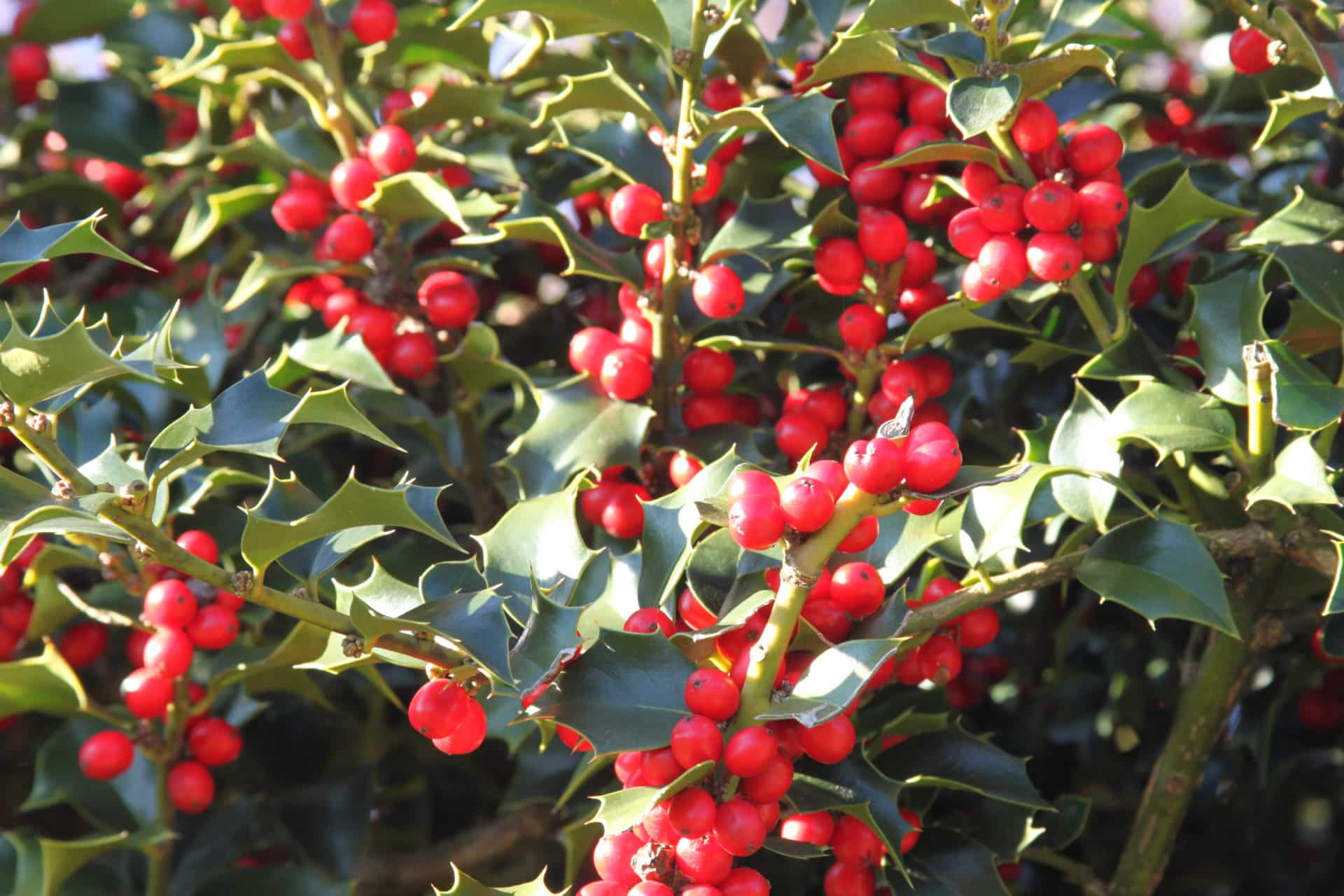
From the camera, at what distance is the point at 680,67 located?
1250 millimetres

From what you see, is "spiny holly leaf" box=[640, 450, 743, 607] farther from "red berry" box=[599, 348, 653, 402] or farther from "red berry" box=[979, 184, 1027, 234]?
"red berry" box=[979, 184, 1027, 234]

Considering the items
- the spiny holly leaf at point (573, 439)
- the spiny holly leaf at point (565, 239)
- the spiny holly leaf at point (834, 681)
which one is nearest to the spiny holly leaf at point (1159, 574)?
the spiny holly leaf at point (834, 681)

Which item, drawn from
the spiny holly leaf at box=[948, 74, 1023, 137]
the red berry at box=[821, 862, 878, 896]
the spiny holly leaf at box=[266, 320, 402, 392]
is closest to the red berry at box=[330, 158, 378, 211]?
the spiny holly leaf at box=[266, 320, 402, 392]


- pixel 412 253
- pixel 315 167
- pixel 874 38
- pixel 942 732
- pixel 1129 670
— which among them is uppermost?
pixel 874 38

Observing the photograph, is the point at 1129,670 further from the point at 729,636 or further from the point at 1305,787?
the point at 729,636

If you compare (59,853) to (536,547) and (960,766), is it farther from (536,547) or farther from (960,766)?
(960,766)

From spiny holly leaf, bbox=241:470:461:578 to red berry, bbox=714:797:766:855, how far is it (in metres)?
0.30

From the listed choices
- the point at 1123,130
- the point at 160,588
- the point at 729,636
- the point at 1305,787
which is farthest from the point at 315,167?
the point at 1305,787

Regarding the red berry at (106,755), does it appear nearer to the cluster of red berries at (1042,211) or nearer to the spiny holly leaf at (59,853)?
the spiny holly leaf at (59,853)

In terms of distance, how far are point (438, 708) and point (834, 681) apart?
1.02 feet

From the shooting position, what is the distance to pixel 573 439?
4.35 ft

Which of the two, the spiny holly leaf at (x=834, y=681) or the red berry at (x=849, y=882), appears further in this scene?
the red berry at (x=849, y=882)

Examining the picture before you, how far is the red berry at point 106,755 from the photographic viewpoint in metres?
1.47

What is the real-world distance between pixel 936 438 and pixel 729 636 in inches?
10.7
